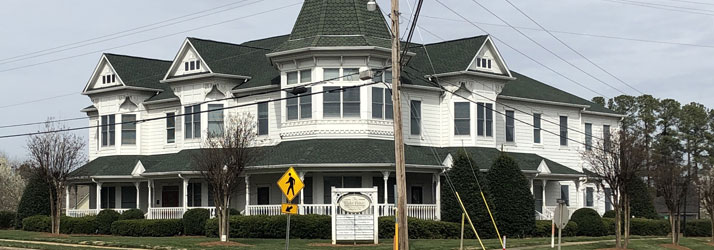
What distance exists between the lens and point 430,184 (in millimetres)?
48781

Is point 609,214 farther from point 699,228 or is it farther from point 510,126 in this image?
point 510,126

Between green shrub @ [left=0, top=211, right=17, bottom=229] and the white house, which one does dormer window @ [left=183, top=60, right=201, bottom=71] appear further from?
green shrub @ [left=0, top=211, right=17, bottom=229]

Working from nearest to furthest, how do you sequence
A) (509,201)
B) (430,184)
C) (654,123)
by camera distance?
(509,201), (430,184), (654,123)

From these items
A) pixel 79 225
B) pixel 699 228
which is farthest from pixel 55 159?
pixel 699 228

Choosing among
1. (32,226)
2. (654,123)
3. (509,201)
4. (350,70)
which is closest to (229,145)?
(350,70)

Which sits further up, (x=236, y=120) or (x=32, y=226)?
(x=236, y=120)

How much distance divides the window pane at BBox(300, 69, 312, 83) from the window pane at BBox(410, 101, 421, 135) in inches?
233

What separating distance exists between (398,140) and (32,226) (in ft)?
96.0

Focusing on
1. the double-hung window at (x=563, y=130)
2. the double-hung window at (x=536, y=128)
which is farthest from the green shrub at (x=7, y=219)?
the double-hung window at (x=563, y=130)

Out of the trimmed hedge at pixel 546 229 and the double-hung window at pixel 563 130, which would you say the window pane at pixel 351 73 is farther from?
the double-hung window at pixel 563 130

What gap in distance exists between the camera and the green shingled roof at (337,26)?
45.2 meters

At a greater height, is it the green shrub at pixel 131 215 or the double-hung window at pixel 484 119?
the double-hung window at pixel 484 119

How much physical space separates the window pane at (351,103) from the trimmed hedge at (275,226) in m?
5.99

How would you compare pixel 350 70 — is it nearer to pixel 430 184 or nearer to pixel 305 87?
pixel 305 87
